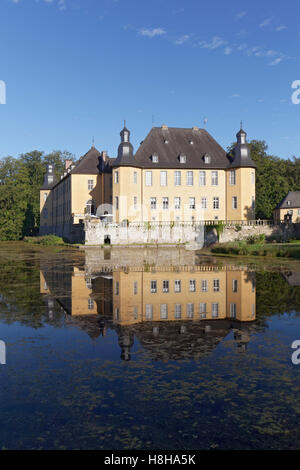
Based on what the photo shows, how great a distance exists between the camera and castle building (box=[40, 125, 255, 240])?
51.2 m

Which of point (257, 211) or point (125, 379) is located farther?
point (257, 211)

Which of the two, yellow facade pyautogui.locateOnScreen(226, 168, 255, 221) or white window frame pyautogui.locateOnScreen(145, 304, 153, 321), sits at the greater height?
yellow facade pyautogui.locateOnScreen(226, 168, 255, 221)

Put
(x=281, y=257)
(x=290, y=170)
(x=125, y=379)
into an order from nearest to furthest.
→ (x=125, y=379)
(x=281, y=257)
(x=290, y=170)

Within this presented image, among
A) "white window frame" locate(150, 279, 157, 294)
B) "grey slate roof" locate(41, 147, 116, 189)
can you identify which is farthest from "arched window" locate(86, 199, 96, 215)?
"white window frame" locate(150, 279, 157, 294)

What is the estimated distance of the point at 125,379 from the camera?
488cm

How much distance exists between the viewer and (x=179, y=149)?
55.1 metres

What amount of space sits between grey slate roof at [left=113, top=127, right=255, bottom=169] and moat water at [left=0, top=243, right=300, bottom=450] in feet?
145

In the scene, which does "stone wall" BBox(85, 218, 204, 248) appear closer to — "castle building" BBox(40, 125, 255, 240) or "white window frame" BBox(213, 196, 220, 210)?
"castle building" BBox(40, 125, 255, 240)

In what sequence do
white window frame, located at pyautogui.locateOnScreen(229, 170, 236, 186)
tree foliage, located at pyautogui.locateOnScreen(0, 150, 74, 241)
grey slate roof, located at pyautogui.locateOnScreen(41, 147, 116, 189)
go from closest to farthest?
1. white window frame, located at pyautogui.locateOnScreen(229, 170, 236, 186)
2. grey slate roof, located at pyautogui.locateOnScreen(41, 147, 116, 189)
3. tree foliage, located at pyautogui.locateOnScreen(0, 150, 74, 241)

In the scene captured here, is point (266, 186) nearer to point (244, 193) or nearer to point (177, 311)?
point (244, 193)

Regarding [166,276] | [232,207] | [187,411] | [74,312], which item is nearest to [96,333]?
[74,312]

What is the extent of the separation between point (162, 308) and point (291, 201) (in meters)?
57.4
